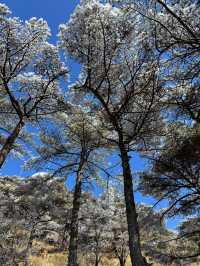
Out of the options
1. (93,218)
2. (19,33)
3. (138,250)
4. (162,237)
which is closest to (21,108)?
(19,33)

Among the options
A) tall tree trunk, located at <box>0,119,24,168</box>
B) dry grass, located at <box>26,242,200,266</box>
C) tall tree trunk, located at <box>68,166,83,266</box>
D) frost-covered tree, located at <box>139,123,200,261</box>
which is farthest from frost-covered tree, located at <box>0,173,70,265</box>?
frost-covered tree, located at <box>139,123,200,261</box>

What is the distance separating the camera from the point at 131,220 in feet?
27.2

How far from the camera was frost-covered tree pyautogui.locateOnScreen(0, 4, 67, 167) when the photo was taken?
1036 centimetres

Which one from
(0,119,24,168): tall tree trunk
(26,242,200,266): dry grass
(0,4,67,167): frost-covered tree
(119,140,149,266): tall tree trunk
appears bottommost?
(119,140,149,266): tall tree trunk

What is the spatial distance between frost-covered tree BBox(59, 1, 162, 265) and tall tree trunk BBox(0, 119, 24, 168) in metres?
2.44

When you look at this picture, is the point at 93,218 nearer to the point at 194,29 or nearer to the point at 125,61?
the point at 125,61

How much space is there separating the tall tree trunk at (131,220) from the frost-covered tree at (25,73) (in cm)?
342

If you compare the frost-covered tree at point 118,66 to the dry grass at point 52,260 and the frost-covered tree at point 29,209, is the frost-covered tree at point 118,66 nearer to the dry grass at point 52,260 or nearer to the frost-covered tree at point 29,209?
the frost-covered tree at point 29,209

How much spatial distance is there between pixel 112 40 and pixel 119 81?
1.29 meters

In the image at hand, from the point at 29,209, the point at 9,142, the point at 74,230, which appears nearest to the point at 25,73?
the point at 9,142

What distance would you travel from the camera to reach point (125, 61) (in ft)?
31.6

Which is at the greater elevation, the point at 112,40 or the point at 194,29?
the point at 112,40

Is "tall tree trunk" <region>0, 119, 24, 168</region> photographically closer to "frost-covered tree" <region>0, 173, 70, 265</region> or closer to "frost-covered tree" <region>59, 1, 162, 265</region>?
"frost-covered tree" <region>59, 1, 162, 265</region>

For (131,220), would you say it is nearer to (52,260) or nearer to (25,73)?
(25,73)
